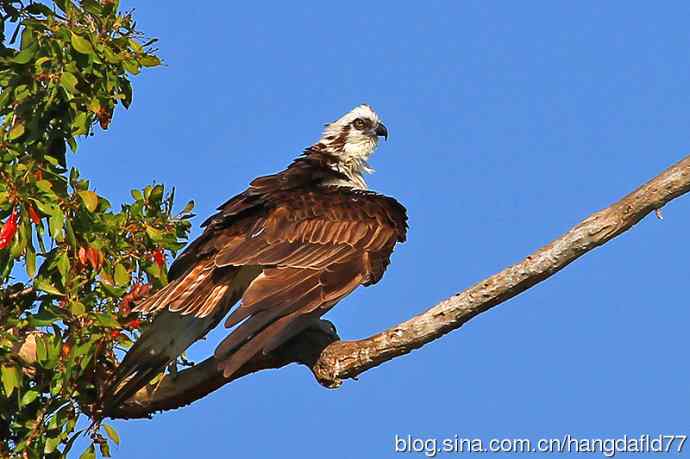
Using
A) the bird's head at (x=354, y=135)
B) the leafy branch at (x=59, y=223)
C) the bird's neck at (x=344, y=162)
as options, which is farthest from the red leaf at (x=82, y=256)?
the bird's head at (x=354, y=135)

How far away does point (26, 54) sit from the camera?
6.01 m

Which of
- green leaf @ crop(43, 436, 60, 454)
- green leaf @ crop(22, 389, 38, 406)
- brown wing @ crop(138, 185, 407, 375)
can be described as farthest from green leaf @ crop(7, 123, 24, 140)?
green leaf @ crop(43, 436, 60, 454)

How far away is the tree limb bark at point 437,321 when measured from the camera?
18.3 ft

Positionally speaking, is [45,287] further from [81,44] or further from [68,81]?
[81,44]

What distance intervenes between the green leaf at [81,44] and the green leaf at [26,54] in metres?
0.21

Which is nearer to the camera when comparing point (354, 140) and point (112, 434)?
point (112, 434)

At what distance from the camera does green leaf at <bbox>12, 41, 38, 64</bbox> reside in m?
6.00

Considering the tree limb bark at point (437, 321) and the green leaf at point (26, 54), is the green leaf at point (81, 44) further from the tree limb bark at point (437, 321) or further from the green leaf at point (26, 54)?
the tree limb bark at point (437, 321)

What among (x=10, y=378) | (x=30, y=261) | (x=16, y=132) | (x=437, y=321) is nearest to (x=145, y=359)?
(x=10, y=378)

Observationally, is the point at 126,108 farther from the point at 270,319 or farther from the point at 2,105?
the point at 270,319

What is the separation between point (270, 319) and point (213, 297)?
707 millimetres

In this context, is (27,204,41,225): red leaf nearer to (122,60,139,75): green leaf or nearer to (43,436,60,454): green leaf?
(122,60,139,75): green leaf

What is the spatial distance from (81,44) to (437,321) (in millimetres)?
2388

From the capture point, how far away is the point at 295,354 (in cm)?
686
